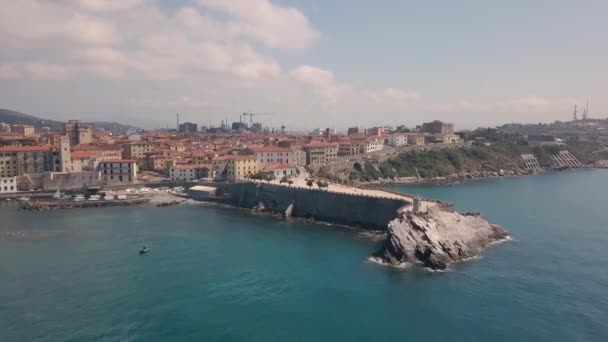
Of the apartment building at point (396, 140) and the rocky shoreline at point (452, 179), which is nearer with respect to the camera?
the rocky shoreline at point (452, 179)

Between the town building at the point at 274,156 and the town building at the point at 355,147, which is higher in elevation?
the town building at the point at 355,147

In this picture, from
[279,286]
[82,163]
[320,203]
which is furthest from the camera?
[82,163]

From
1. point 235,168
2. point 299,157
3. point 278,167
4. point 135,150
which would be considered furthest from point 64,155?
point 299,157

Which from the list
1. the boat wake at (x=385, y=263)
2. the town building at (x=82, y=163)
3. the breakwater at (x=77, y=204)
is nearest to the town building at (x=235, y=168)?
the breakwater at (x=77, y=204)

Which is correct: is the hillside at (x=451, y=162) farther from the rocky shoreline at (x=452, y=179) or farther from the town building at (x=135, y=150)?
the town building at (x=135, y=150)

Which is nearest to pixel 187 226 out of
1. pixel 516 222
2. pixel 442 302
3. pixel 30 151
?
pixel 442 302

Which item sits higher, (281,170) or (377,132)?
(377,132)

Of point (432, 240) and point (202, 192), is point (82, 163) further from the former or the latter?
point (432, 240)

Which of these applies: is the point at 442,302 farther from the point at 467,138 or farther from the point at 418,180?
the point at 467,138
